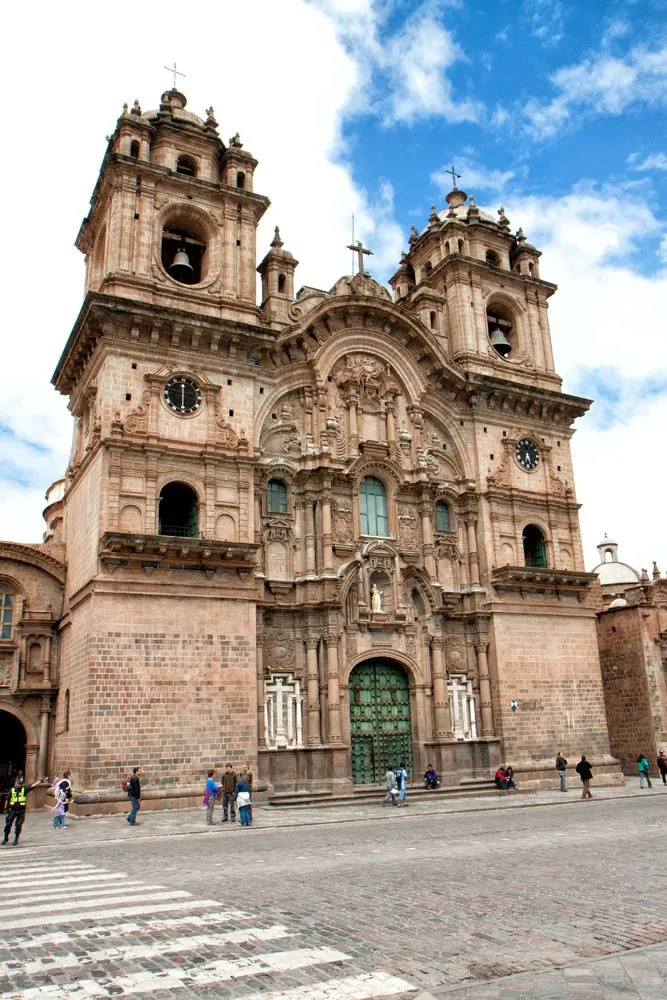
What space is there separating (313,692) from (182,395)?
10369 mm

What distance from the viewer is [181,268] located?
93.8 feet

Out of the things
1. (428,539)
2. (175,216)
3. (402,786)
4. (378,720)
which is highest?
(175,216)

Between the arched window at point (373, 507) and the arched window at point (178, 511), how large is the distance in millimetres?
6200

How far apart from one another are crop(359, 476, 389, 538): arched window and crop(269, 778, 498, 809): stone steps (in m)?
8.62

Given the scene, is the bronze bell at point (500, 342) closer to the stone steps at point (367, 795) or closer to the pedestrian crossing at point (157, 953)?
the stone steps at point (367, 795)

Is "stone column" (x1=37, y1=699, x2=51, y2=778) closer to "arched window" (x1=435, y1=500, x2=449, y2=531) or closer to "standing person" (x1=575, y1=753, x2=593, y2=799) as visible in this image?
"arched window" (x1=435, y1=500, x2=449, y2=531)

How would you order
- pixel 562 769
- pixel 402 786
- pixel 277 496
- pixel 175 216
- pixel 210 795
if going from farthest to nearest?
pixel 175 216 → pixel 277 496 → pixel 562 769 → pixel 402 786 → pixel 210 795

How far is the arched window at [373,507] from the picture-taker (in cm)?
2964

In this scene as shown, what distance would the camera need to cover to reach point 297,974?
707cm

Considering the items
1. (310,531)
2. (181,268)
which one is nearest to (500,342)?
(310,531)

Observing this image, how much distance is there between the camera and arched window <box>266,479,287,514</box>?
28219 millimetres

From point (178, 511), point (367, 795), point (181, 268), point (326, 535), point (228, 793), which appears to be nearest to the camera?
point (228, 793)

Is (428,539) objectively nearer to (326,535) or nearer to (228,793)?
(326,535)

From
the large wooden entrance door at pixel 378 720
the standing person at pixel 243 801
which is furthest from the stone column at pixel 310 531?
the standing person at pixel 243 801
